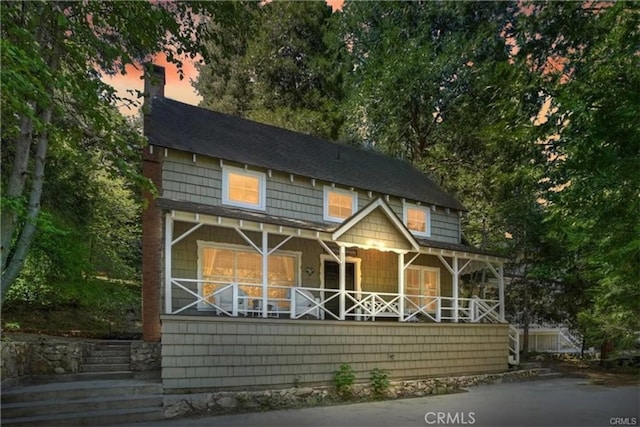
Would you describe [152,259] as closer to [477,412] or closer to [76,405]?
[76,405]

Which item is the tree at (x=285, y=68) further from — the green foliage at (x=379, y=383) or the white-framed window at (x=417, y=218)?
the green foliage at (x=379, y=383)

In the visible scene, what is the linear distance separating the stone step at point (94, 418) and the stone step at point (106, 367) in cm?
266

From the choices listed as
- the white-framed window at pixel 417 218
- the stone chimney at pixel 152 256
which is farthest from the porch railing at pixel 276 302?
the white-framed window at pixel 417 218

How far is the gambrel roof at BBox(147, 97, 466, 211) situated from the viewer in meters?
13.1

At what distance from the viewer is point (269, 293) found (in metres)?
13.8

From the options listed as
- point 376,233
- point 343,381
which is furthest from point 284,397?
point 376,233

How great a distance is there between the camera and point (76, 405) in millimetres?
8977

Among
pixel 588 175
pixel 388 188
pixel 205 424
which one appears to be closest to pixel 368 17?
pixel 388 188

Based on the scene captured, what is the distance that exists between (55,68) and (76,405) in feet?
18.2

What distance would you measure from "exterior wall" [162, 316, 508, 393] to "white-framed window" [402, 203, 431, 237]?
3.36 metres

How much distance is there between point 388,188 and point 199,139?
6004 mm

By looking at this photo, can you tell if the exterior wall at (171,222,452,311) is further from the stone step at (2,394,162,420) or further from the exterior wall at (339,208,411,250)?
the stone step at (2,394,162,420)

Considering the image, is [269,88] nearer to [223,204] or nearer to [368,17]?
[368,17]

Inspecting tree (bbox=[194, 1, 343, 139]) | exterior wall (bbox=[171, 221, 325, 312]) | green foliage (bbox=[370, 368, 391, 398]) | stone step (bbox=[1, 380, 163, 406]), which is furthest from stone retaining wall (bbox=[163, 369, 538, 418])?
tree (bbox=[194, 1, 343, 139])
